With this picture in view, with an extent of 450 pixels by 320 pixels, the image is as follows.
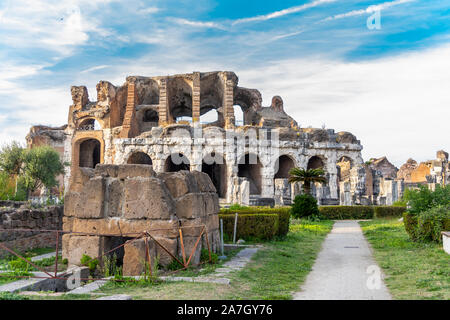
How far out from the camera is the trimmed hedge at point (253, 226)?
493 inches

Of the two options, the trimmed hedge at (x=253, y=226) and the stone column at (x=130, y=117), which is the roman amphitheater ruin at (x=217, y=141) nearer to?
the stone column at (x=130, y=117)

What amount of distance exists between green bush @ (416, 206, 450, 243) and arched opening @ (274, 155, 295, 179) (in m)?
22.8

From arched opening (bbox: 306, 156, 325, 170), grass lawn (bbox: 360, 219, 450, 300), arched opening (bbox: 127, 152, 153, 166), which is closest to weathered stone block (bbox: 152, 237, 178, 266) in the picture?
grass lawn (bbox: 360, 219, 450, 300)

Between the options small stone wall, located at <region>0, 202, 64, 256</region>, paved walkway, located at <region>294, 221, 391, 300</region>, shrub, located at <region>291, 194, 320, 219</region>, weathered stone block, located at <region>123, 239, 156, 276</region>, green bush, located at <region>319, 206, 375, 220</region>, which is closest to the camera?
paved walkway, located at <region>294, 221, 391, 300</region>

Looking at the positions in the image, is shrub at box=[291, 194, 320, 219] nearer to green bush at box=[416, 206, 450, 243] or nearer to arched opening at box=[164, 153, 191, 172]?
green bush at box=[416, 206, 450, 243]

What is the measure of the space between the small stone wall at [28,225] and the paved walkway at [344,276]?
5700 millimetres

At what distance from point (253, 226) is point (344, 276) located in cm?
515

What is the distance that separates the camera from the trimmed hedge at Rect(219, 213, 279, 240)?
41.1 feet

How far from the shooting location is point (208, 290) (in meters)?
5.69

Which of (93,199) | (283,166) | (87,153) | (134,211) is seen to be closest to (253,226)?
(134,211)

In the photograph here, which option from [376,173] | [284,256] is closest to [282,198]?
[376,173]
